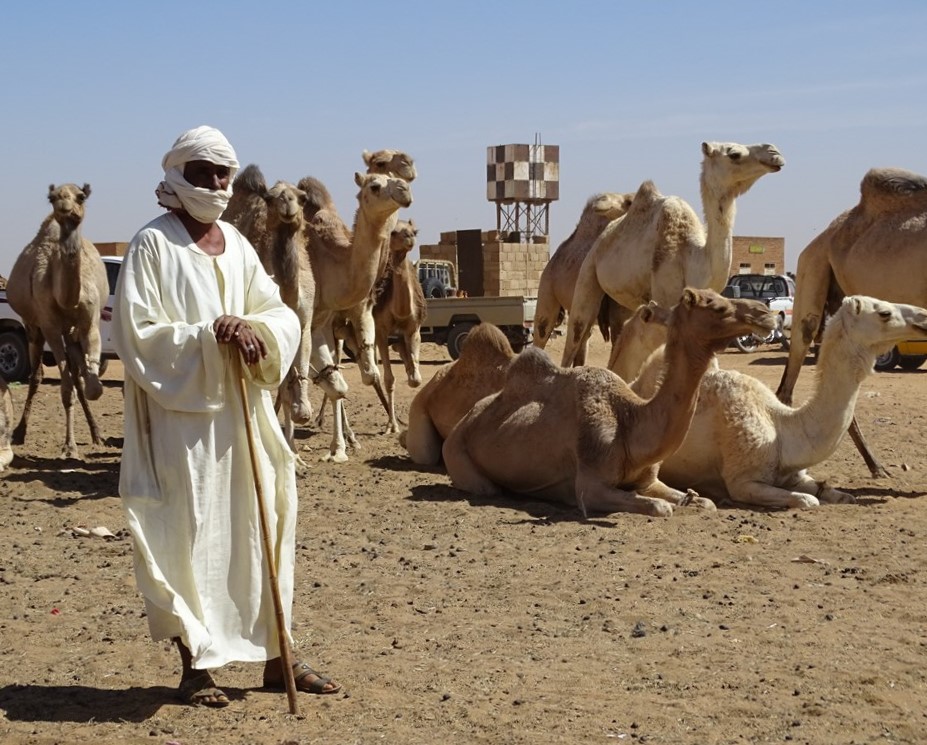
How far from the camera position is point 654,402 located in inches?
326

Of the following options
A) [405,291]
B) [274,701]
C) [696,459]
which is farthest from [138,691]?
[405,291]

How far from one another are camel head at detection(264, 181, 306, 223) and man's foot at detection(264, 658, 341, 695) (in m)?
5.50

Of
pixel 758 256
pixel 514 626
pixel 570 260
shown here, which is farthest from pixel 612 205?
pixel 758 256

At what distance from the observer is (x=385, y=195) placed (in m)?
11.2

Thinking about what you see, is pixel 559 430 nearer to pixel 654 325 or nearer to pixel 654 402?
pixel 654 402

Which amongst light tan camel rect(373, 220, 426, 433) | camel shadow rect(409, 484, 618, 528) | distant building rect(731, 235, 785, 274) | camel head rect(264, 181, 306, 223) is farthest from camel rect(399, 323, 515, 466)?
distant building rect(731, 235, 785, 274)

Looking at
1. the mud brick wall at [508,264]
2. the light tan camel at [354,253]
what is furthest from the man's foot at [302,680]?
the mud brick wall at [508,264]

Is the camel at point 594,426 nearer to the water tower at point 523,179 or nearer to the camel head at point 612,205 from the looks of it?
the camel head at point 612,205

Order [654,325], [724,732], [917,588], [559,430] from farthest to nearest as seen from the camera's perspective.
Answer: [654,325] → [559,430] → [917,588] → [724,732]

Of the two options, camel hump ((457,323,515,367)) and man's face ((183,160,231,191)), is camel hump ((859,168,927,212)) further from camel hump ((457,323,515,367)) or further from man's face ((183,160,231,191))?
man's face ((183,160,231,191))

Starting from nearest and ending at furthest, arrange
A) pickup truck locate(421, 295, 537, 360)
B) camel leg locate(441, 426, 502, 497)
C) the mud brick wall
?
camel leg locate(441, 426, 502, 497), pickup truck locate(421, 295, 537, 360), the mud brick wall

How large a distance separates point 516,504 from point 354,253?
3261 mm

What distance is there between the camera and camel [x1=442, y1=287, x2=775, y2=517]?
8.00 metres

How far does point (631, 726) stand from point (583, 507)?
379 cm
